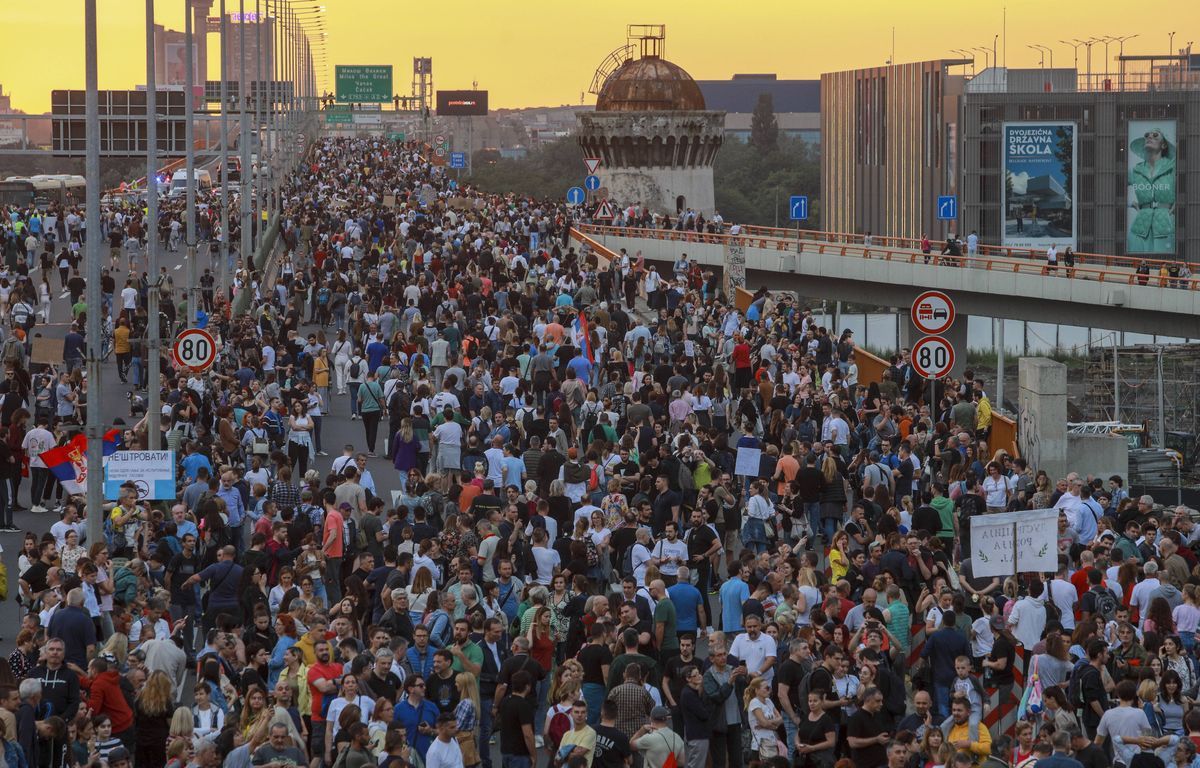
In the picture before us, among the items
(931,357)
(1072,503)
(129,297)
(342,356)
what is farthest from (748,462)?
(129,297)

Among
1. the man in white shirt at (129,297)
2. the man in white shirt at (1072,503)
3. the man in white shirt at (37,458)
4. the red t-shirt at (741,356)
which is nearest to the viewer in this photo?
the man in white shirt at (1072,503)

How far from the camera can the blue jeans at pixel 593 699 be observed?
15.2 metres

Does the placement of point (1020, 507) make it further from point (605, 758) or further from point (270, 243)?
point (270, 243)

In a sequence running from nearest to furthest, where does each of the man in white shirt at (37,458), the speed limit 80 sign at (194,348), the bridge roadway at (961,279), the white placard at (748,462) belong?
the white placard at (748,462)
the man in white shirt at (37,458)
the speed limit 80 sign at (194,348)
the bridge roadway at (961,279)

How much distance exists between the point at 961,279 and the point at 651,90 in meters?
31.8

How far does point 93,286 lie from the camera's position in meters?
21.7

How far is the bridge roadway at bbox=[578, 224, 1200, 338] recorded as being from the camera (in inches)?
2307

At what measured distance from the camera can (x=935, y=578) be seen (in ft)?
56.7

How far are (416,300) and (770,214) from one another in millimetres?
158551

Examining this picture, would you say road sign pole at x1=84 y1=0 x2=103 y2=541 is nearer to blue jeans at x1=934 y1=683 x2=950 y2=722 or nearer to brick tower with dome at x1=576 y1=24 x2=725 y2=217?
blue jeans at x1=934 y1=683 x2=950 y2=722

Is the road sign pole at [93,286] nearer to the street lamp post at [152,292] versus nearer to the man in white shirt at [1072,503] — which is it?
the street lamp post at [152,292]

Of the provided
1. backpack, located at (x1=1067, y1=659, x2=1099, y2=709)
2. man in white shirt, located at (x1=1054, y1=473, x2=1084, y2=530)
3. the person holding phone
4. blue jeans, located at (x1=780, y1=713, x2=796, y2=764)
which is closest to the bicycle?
man in white shirt, located at (x1=1054, y1=473, x2=1084, y2=530)

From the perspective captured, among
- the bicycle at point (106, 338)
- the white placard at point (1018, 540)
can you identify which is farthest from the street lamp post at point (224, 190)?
the white placard at point (1018, 540)

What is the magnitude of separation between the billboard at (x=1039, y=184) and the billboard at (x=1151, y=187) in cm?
364
